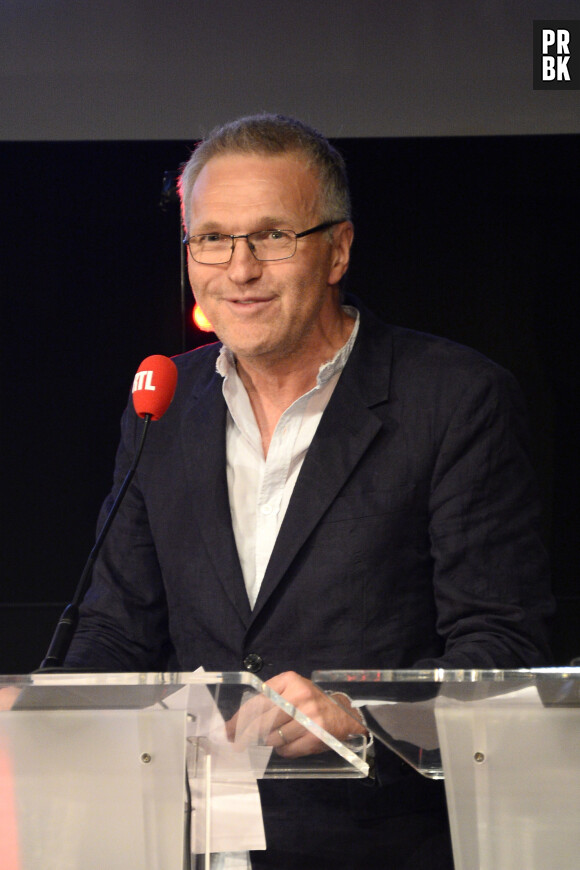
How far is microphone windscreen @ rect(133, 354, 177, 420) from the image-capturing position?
5.11ft

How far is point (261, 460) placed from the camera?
6.24ft

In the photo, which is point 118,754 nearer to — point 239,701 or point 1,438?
point 239,701

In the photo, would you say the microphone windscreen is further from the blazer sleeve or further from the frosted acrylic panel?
the frosted acrylic panel

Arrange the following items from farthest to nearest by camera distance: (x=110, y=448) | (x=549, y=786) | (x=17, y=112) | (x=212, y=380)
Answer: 1. (x=110, y=448)
2. (x=17, y=112)
3. (x=212, y=380)
4. (x=549, y=786)

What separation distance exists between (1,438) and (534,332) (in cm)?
196

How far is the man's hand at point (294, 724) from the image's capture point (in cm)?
99

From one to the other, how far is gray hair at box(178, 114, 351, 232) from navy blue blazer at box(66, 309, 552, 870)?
10.2 inches

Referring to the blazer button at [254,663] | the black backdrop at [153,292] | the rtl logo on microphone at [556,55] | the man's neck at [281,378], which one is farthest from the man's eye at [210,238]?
the rtl logo on microphone at [556,55]

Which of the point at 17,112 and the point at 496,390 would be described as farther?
the point at 17,112

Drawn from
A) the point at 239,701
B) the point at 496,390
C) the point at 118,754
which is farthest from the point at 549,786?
the point at 496,390

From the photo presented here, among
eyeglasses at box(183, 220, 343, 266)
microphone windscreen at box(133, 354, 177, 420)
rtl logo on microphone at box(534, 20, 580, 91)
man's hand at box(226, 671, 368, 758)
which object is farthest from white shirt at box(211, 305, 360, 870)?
rtl logo on microphone at box(534, 20, 580, 91)

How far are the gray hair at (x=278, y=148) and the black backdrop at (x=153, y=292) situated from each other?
1.51m

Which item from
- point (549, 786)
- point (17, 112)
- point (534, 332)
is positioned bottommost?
point (549, 786)

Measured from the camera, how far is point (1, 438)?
151 inches
